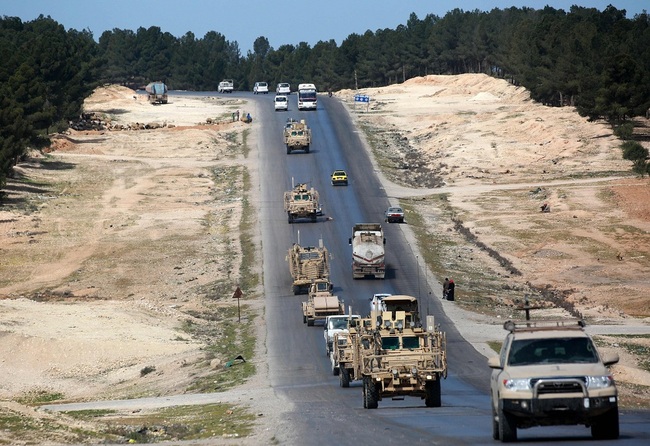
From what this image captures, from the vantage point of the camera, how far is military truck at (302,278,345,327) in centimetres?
5706

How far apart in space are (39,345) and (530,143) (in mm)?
80369

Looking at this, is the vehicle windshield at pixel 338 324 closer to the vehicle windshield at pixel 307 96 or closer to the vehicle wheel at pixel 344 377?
the vehicle wheel at pixel 344 377

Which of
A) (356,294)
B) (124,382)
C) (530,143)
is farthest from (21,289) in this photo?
(530,143)

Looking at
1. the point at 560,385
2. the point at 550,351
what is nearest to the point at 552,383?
the point at 560,385

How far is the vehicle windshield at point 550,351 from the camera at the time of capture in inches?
866

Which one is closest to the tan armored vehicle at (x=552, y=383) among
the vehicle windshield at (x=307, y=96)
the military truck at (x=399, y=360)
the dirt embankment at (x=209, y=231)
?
the military truck at (x=399, y=360)

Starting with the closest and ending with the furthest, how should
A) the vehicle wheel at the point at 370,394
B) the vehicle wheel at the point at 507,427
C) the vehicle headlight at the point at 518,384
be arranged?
the vehicle headlight at the point at 518,384 → the vehicle wheel at the point at 507,427 → the vehicle wheel at the point at 370,394

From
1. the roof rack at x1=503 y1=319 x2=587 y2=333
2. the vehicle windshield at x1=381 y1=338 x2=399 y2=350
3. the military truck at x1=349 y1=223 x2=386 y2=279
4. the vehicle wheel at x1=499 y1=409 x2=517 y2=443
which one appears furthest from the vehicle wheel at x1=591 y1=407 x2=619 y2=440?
A: the military truck at x1=349 y1=223 x2=386 y2=279

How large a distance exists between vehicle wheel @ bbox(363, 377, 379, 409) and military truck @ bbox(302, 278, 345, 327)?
80.3 feet

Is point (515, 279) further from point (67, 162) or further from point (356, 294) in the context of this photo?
point (67, 162)

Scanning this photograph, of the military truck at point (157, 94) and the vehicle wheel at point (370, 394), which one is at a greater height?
the military truck at point (157, 94)

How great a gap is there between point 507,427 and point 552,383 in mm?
1334

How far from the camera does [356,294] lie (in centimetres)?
6669

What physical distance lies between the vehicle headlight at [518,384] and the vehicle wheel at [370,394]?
10728 mm
